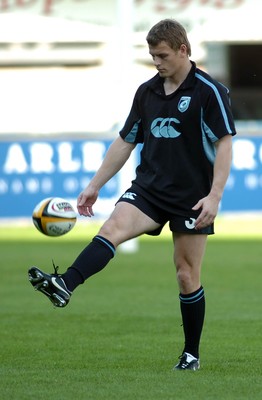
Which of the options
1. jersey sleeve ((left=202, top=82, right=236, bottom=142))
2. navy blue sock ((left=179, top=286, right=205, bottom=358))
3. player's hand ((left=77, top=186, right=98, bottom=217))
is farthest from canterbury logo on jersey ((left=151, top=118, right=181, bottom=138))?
navy blue sock ((left=179, top=286, right=205, bottom=358))

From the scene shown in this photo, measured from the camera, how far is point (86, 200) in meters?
8.09

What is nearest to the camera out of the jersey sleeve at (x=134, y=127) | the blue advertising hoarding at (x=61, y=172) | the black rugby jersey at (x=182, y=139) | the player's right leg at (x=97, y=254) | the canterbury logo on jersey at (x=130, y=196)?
the player's right leg at (x=97, y=254)

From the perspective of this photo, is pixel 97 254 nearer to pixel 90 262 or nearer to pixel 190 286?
pixel 90 262

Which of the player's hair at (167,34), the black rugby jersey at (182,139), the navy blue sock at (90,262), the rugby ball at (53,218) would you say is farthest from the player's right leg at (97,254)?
the player's hair at (167,34)

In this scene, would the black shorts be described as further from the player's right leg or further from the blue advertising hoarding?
the blue advertising hoarding

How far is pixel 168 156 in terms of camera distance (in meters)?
7.74

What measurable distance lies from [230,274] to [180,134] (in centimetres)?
762

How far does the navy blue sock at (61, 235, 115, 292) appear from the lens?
7387 millimetres

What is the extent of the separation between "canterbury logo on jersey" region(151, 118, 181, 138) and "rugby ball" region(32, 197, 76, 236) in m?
0.83

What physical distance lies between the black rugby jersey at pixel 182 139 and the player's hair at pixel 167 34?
29cm

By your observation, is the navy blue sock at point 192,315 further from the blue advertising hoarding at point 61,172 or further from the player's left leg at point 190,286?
the blue advertising hoarding at point 61,172

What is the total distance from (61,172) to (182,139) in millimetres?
15784

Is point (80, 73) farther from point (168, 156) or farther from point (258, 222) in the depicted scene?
point (168, 156)

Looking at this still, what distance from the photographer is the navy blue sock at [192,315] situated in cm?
802
